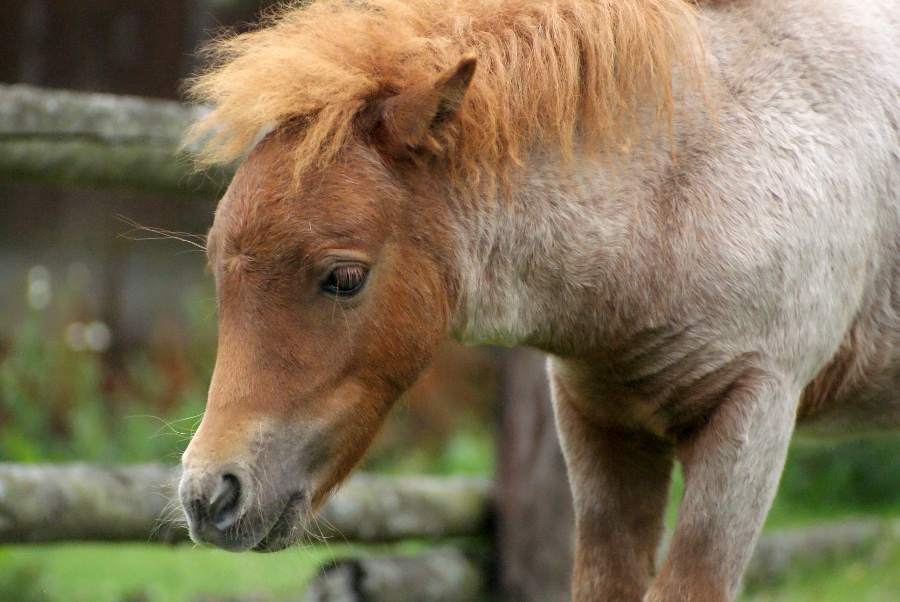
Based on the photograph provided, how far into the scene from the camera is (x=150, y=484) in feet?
12.5

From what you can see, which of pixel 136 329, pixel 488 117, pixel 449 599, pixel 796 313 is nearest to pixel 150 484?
pixel 449 599

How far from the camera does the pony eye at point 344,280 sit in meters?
2.19

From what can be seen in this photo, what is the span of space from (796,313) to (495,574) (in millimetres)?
2919

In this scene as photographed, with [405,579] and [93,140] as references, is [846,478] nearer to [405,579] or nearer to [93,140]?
[405,579]

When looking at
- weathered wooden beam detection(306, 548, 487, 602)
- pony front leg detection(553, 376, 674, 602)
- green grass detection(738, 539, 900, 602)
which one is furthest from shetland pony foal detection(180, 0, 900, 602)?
green grass detection(738, 539, 900, 602)

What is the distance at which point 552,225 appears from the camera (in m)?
2.39

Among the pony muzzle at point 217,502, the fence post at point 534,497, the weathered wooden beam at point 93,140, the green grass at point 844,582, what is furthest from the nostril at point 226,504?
the green grass at point 844,582

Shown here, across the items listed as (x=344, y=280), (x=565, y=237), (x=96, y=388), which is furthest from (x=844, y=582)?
(x=96, y=388)

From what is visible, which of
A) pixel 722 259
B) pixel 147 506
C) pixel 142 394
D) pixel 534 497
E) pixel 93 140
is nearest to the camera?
pixel 722 259

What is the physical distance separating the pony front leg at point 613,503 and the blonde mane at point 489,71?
835mm

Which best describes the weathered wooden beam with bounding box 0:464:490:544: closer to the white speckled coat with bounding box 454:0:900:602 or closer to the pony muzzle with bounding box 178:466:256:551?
the pony muzzle with bounding box 178:466:256:551

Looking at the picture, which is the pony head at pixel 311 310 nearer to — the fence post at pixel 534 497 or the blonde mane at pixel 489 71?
the blonde mane at pixel 489 71

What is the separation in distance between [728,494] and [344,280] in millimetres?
1068

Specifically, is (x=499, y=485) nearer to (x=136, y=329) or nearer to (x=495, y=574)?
(x=495, y=574)
